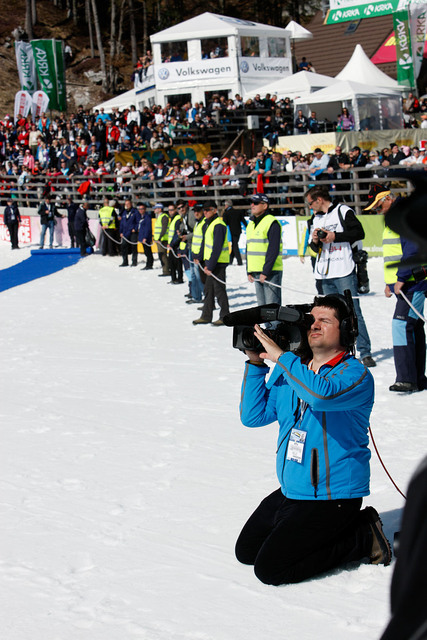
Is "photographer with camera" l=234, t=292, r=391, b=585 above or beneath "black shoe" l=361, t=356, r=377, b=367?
above

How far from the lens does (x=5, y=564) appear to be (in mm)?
4219

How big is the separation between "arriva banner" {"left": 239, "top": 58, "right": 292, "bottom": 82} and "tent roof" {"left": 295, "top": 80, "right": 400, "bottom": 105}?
319 inches

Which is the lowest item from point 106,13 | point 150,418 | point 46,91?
point 150,418

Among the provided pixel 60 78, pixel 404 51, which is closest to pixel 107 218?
pixel 404 51

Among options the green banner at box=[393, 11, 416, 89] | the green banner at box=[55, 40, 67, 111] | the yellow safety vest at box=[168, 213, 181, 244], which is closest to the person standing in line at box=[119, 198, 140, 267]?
the yellow safety vest at box=[168, 213, 181, 244]

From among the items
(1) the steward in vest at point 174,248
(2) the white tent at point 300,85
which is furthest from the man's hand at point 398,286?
(2) the white tent at point 300,85

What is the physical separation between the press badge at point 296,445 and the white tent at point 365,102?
70.7 feet

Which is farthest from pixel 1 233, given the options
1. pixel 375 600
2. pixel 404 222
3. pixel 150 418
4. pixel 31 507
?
pixel 404 222

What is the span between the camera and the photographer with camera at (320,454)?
→ 3732 mm

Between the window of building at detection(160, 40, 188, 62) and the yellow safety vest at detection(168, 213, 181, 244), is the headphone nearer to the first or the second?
the yellow safety vest at detection(168, 213, 181, 244)

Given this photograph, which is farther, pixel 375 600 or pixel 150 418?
pixel 150 418

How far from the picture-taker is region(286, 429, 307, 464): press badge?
12.5ft

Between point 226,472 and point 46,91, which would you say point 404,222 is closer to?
point 226,472

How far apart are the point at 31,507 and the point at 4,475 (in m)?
0.68
